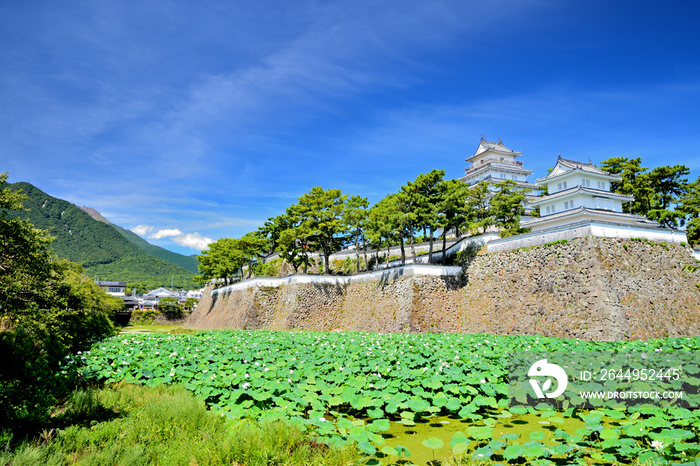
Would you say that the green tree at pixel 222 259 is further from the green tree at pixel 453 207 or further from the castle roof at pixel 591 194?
the castle roof at pixel 591 194

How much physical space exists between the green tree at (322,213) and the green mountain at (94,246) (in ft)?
265

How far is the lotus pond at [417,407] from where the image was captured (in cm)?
406

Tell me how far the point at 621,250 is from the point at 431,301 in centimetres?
944

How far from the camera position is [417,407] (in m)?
5.39

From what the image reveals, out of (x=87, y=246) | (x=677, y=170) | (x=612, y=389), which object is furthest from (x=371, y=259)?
(x=87, y=246)

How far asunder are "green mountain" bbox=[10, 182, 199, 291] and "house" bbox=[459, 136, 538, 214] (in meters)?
84.8

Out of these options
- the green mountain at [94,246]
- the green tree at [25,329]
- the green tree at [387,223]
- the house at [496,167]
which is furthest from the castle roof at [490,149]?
the green mountain at [94,246]

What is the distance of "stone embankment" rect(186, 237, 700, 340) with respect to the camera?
15.2 m

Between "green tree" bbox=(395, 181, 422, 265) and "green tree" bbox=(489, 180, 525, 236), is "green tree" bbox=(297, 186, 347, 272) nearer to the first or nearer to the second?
"green tree" bbox=(395, 181, 422, 265)

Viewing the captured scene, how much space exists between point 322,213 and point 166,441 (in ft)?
79.5

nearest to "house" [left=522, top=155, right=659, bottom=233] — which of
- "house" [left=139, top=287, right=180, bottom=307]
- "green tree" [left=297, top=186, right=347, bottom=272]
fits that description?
"green tree" [left=297, top=186, right=347, bottom=272]

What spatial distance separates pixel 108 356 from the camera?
9.79 metres

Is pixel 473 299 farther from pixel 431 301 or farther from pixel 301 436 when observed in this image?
pixel 301 436

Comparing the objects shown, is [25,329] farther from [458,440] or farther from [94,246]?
[94,246]
